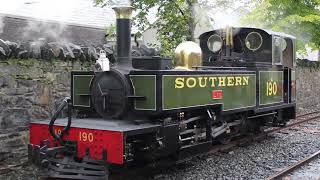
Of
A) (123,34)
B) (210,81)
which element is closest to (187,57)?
(210,81)

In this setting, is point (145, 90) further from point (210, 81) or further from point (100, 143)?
point (210, 81)

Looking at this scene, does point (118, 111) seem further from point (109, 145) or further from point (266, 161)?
point (266, 161)

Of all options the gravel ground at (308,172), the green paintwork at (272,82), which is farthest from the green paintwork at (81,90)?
the green paintwork at (272,82)

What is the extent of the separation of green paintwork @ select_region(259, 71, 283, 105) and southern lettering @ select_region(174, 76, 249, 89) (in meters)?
0.64

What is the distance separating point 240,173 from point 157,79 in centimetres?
198

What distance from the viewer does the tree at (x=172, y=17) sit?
10.3m

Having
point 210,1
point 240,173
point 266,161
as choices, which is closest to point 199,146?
point 240,173

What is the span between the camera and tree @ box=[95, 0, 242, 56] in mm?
10312

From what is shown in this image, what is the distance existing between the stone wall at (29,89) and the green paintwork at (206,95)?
2.21m

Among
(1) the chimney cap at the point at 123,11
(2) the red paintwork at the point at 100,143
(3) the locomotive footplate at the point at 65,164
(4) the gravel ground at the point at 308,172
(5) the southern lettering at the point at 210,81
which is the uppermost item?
(1) the chimney cap at the point at 123,11

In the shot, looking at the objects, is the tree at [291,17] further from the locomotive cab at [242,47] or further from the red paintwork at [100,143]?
the red paintwork at [100,143]

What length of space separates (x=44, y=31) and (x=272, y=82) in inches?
176

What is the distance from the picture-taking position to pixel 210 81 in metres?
6.76

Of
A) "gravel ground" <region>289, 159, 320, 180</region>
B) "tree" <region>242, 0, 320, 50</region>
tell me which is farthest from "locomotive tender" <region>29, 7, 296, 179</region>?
"tree" <region>242, 0, 320, 50</region>
